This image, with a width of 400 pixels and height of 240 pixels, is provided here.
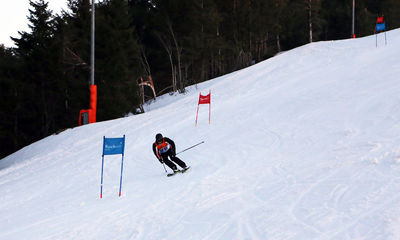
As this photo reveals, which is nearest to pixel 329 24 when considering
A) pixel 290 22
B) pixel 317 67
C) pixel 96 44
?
pixel 290 22

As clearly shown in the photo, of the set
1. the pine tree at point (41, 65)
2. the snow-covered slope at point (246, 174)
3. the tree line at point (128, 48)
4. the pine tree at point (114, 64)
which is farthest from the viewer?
the pine tree at point (41, 65)

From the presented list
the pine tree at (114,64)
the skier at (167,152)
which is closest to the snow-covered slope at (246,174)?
the skier at (167,152)

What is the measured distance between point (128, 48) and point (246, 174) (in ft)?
78.7

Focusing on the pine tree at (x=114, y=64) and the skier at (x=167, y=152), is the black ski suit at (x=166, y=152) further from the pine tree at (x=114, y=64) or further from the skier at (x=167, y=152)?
the pine tree at (x=114, y=64)

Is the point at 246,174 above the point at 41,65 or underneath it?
underneath

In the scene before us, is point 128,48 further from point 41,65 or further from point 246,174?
point 246,174

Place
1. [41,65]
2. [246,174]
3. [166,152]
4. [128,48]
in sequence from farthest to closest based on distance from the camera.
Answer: [41,65] < [128,48] < [166,152] < [246,174]

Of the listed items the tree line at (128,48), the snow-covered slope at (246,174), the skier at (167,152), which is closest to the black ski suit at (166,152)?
the skier at (167,152)

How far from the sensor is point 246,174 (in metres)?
8.00

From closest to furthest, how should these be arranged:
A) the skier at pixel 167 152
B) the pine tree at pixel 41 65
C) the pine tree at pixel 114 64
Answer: the skier at pixel 167 152
the pine tree at pixel 114 64
the pine tree at pixel 41 65

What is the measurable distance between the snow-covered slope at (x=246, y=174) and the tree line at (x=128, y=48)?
11031mm

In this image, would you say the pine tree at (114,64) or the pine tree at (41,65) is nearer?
the pine tree at (114,64)

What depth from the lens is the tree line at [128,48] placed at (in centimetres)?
2806

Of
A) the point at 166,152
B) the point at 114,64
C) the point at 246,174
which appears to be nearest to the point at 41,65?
the point at 114,64
